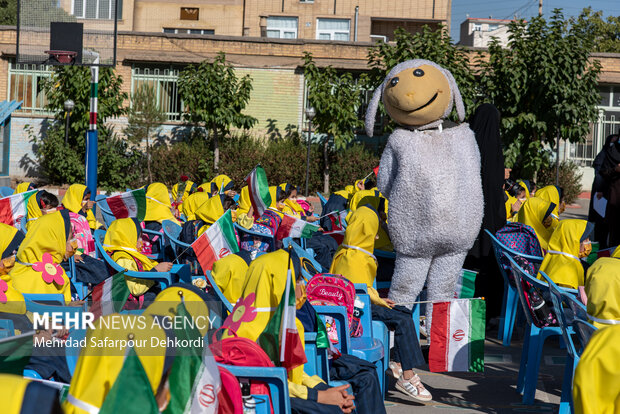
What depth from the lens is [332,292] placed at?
5.34 m

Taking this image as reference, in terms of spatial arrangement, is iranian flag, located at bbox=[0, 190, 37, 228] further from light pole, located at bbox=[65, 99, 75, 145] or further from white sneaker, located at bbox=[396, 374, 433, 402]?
light pole, located at bbox=[65, 99, 75, 145]

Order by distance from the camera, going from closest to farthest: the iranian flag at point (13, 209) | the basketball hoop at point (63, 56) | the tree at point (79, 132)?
the iranian flag at point (13, 209), the basketball hoop at point (63, 56), the tree at point (79, 132)

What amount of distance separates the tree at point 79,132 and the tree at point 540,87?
A: 31.9 feet

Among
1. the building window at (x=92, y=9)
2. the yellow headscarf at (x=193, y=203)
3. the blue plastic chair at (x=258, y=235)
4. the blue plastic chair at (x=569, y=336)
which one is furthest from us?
the building window at (x=92, y=9)

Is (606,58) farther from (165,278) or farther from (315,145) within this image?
(165,278)

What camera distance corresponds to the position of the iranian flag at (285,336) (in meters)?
4.01

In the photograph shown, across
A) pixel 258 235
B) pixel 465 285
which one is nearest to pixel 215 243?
pixel 258 235

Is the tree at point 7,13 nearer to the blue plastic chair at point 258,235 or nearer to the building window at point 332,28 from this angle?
the building window at point 332,28

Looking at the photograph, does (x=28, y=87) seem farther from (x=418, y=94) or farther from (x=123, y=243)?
(x=418, y=94)

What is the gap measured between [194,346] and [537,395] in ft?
10.7

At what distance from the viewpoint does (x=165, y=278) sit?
7184 mm

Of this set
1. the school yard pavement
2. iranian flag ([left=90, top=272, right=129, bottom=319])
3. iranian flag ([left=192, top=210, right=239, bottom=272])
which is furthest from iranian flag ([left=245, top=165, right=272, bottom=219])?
iranian flag ([left=90, top=272, right=129, bottom=319])

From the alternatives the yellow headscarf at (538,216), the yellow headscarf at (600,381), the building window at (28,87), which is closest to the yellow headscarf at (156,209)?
the yellow headscarf at (538,216)

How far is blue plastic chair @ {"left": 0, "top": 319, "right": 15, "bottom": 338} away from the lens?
4.39 meters
